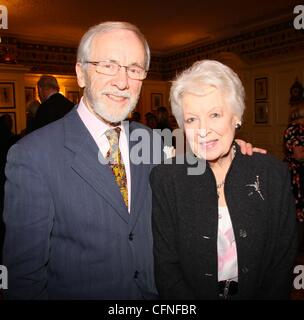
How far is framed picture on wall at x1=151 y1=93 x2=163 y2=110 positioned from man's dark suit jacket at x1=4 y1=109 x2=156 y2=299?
9.28 meters

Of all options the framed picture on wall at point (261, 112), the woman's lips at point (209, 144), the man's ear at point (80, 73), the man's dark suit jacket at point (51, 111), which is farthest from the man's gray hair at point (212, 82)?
the framed picture on wall at point (261, 112)

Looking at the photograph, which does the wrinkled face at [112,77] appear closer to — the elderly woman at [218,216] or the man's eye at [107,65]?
the man's eye at [107,65]

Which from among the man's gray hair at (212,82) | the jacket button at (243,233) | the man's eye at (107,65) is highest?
the man's eye at (107,65)

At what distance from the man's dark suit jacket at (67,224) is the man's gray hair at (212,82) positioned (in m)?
0.48

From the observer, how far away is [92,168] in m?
1.40

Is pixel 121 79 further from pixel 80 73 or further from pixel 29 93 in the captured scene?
pixel 29 93

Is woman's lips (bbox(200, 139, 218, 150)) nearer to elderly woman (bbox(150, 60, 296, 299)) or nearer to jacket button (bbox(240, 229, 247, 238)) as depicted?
elderly woman (bbox(150, 60, 296, 299))

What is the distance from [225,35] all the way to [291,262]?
790 centimetres

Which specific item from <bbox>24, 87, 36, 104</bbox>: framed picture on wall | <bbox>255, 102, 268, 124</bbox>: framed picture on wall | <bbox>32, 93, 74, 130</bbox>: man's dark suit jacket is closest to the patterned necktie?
<bbox>32, 93, 74, 130</bbox>: man's dark suit jacket

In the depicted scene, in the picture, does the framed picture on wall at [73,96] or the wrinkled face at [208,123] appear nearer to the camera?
the wrinkled face at [208,123]

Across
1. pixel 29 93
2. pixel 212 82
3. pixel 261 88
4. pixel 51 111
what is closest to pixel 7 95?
A: pixel 29 93

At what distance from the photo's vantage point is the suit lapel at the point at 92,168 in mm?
1378
